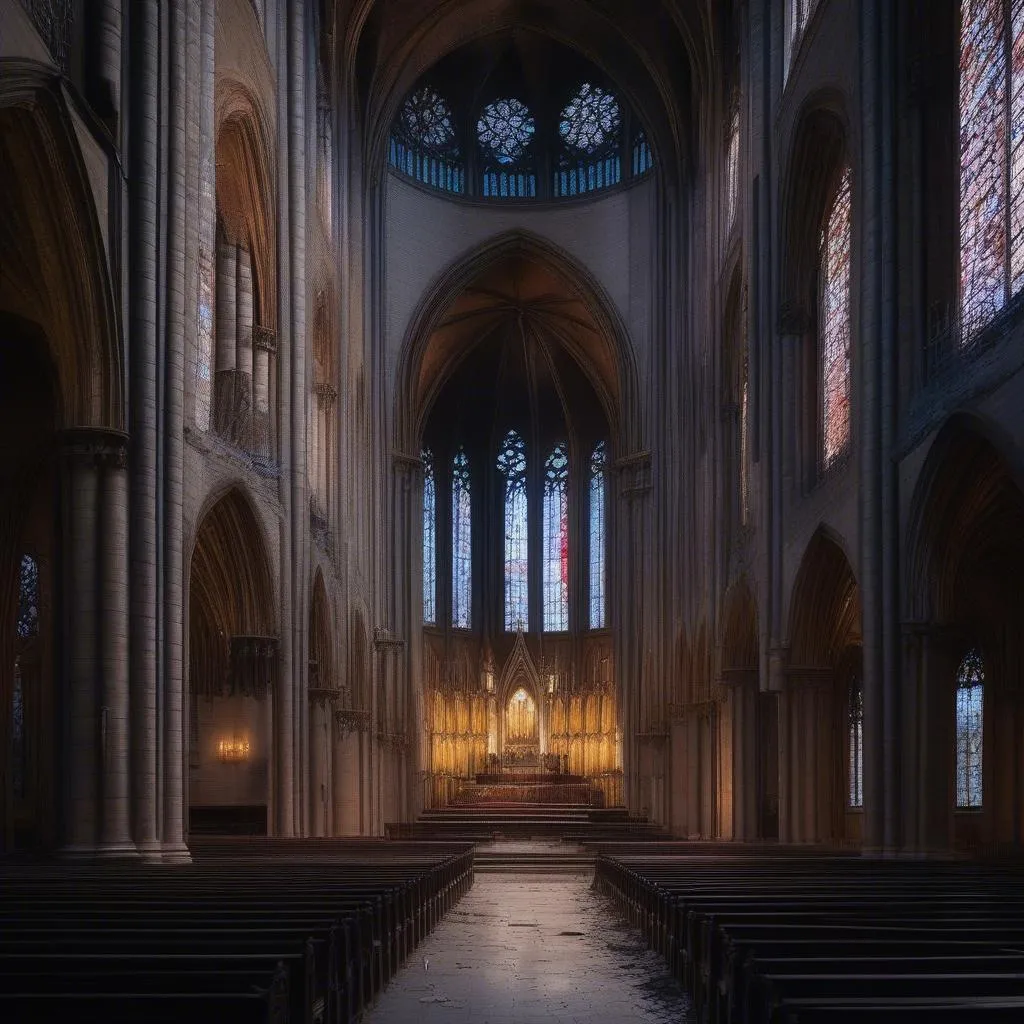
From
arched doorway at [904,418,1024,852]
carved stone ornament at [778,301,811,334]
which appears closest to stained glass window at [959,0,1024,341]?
arched doorway at [904,418,1024,852]

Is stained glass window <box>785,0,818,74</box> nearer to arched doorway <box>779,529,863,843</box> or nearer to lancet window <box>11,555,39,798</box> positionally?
arched doorway <box>779,529,863,843</box>

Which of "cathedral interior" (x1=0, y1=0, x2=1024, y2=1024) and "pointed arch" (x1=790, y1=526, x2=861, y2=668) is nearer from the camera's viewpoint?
"cathedral interior" (x1=0, y1=0, x2=1024, y2=1024)

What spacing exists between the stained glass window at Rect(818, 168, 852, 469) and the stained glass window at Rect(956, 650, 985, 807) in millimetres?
6693

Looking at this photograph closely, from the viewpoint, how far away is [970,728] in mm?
29688

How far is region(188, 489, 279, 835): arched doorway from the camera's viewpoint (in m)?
26.5

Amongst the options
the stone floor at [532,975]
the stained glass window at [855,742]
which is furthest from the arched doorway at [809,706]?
the stone floor at [532,975]

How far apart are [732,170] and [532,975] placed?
27270 mm

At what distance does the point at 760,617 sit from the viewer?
28.5 metres

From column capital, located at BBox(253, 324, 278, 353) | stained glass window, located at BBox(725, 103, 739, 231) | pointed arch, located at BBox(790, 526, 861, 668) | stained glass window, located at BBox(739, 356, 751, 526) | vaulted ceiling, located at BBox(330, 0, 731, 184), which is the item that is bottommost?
pointed arch, located at BBox(790, 526, 861, 668)

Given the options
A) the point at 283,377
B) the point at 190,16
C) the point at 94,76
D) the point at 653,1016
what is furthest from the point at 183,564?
the point at 653,1016

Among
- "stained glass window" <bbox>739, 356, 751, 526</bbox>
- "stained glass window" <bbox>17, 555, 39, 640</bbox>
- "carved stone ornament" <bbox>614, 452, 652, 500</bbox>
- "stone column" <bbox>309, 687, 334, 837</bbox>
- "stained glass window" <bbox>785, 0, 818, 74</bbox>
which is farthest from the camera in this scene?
"carved stone ornament" <bbox>614, 452, 652, 500</bbox>

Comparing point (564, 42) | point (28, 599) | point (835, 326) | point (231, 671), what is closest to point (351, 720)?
point (231, 671)

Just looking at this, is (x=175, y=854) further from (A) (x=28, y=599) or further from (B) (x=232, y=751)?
(B) (x=232, y=751)

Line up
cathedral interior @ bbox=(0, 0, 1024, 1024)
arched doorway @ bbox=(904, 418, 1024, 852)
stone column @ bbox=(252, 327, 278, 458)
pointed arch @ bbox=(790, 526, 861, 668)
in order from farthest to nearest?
stone column @ bbox=(252, 327, 278, 458), pointed arch @ bbox=(790, 526, 861, 668), arched doorway @ bbox=(904, 418, 1024, 852), cathedral interior @ bbox=(0, 0, 1024, 1024)
